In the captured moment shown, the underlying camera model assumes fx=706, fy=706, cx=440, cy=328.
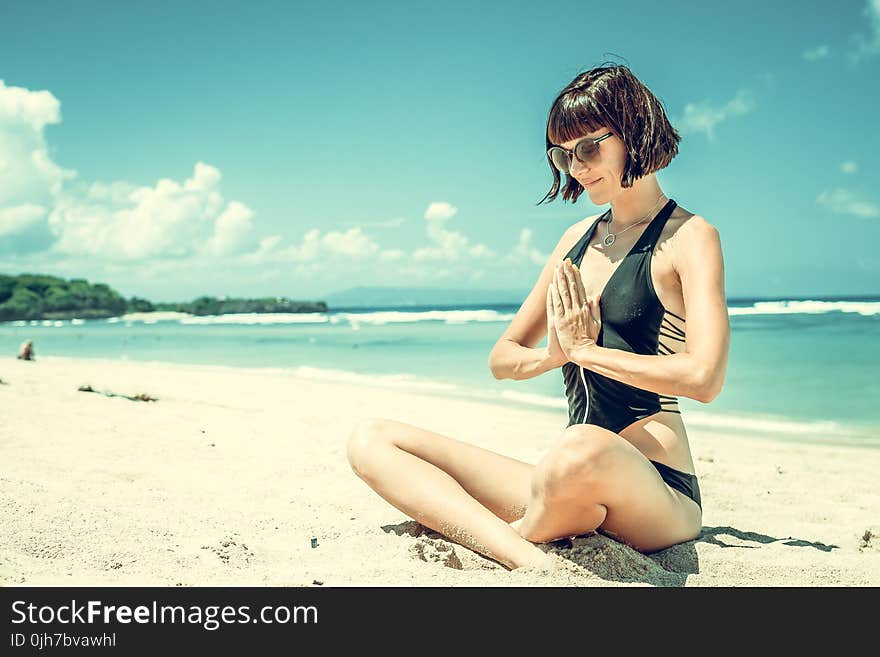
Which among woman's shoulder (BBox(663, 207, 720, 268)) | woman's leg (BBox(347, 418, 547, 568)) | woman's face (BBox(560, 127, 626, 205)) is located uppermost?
woman's face (BBox(560, 127, 626, 205))

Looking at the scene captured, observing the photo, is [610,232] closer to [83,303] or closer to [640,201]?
[640,201]

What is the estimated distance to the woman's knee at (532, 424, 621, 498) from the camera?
2164 mm

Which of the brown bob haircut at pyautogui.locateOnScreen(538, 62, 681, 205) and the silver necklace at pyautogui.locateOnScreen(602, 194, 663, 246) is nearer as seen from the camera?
the brown bob haircut at pyautogui.locateOnScreen(538, 62, 681, 205)

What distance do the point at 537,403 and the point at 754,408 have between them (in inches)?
103

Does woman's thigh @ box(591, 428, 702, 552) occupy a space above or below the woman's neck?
below

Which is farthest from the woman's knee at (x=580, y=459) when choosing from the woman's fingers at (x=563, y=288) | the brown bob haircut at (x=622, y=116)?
the brown bob haircut at (x=622, y=116)

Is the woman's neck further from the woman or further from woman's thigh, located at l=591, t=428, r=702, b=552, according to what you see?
woman's thigh, located at l=591, t=428, r=702, b=552

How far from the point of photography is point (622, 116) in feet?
8.11

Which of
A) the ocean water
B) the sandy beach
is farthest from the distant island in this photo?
the sandy beach

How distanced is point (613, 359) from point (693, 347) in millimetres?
255

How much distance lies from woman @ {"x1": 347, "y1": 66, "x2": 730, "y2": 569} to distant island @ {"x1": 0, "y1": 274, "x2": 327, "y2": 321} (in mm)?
58101

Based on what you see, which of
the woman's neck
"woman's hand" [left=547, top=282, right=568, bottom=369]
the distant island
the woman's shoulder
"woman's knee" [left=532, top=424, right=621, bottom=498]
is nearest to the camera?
"woman's knee" [left=532, top=424, right=621, bottom=498]

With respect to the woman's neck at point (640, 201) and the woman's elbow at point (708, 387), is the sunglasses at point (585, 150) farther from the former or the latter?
the woman's elbow at point (708, 387)

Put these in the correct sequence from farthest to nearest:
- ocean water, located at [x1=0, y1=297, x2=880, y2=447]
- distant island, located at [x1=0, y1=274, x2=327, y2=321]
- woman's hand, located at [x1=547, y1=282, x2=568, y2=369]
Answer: distant island, located at [x1=0, y1=274, x2=327, y2=321], ocean water, located at [x1=0, y1=297, x2=880, y2=447], woman's hand, located at [x1=547, y1=282, x2=568, y2=369]
